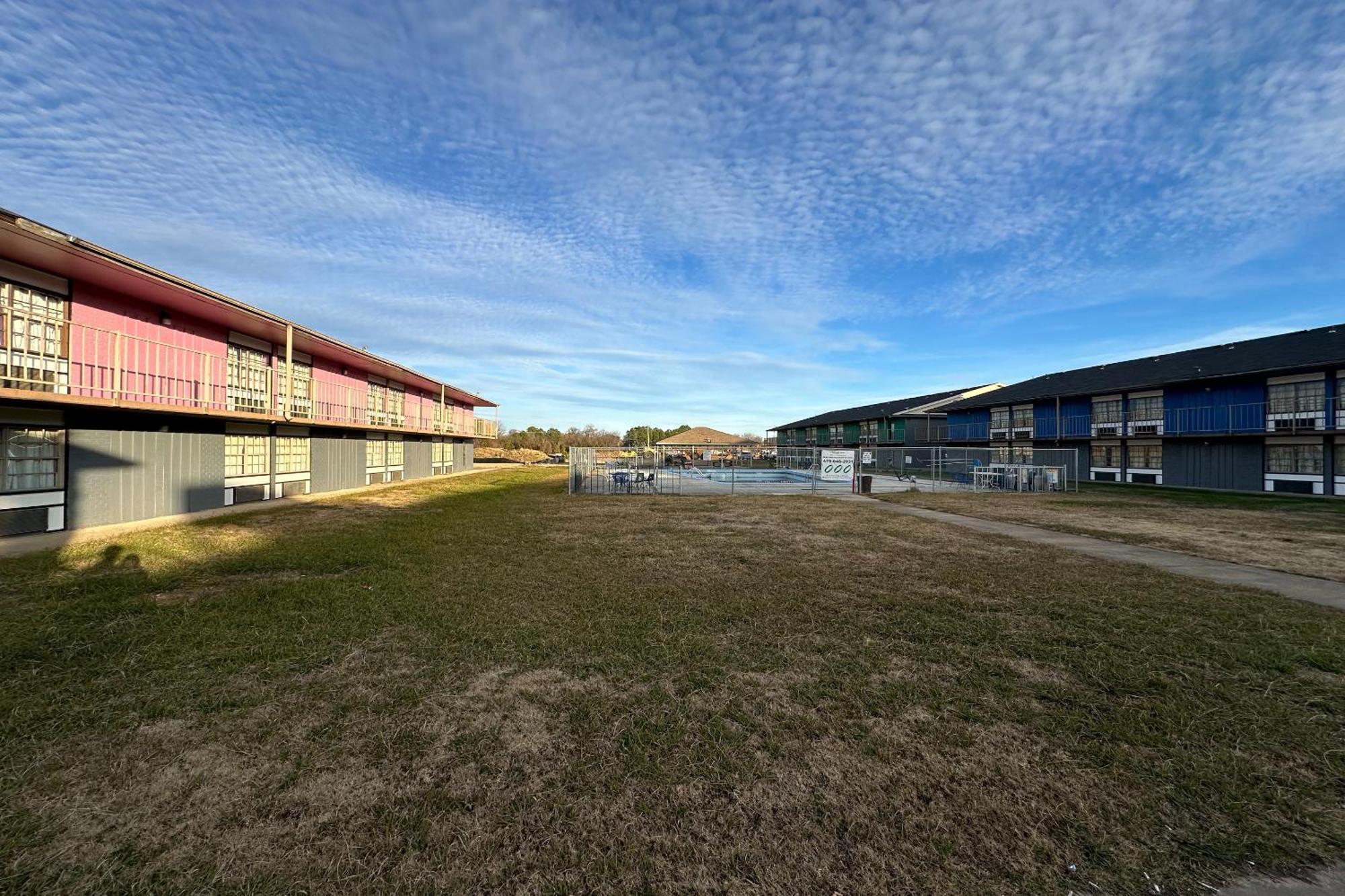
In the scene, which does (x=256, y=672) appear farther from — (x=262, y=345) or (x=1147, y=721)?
(x=262, y=345)

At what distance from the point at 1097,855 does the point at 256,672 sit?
20.5ft

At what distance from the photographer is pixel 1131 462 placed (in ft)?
105

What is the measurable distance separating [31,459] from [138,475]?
6.39 ft

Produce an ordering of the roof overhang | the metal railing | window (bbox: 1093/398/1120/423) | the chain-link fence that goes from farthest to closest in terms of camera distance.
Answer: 1. window (bbox: 1093/398/1120/423)
2. the chain-link fence
3. the metal railing
4. the roof overhang

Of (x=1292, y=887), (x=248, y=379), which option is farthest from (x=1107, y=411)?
(x=248, y=379)

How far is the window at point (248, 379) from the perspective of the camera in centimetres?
1731

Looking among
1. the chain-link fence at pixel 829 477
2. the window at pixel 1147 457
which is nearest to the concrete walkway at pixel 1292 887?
the chain-link fence at pixel 829 477

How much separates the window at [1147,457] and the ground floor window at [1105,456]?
3.02ft

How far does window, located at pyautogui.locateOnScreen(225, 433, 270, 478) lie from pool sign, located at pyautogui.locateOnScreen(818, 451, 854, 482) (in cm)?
2305

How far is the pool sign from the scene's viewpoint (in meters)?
26.0

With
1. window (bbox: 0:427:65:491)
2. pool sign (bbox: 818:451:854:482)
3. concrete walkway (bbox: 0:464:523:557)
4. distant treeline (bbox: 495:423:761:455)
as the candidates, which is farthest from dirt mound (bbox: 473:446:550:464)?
window (bbox: 0:427:65:491)

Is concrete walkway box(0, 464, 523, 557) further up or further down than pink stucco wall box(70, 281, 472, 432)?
further down

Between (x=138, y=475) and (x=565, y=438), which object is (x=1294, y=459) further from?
(x=565, y=438)

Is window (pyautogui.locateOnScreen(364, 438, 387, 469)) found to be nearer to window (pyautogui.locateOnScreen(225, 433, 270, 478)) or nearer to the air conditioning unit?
window (pyautogui.locateOnScreen(225, 433, 270, 478))
